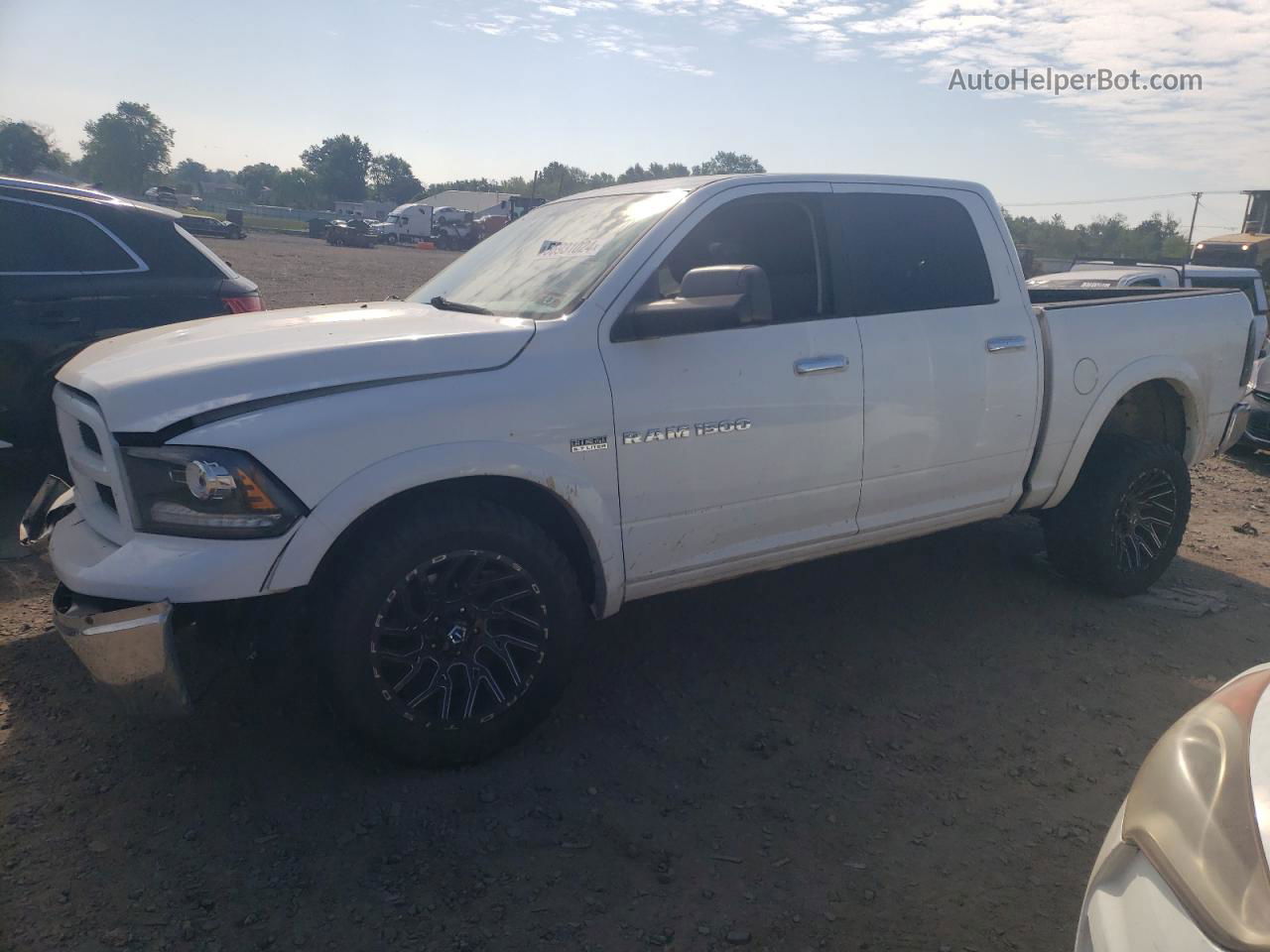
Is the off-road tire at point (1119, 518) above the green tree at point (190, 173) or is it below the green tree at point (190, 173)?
below

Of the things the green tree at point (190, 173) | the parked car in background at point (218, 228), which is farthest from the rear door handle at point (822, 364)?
the green tree at point (190, 173)

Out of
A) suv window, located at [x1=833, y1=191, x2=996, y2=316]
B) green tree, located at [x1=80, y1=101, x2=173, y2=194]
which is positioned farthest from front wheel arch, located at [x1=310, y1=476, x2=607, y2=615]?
green tree, located at [x1=80, y1=101, x2=173, y2=194]

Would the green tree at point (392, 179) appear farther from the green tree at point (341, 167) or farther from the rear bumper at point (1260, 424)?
the rear bumper at point (1260, 424)

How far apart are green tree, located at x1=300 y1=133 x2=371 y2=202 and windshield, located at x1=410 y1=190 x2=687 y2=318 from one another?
349ft

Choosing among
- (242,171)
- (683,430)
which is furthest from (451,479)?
(242,171)

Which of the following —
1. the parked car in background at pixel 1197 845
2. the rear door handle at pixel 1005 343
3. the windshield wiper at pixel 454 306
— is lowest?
the parked car in background at pixel 1197 845

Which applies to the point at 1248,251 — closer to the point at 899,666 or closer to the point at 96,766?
the point at 899,666

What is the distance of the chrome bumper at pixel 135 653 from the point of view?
2.62 meters

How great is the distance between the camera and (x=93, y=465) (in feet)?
10.0

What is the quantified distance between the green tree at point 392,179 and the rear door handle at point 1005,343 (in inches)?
4105

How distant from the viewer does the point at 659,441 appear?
11.2ft

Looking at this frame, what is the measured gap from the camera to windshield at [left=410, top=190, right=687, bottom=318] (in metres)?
3.55


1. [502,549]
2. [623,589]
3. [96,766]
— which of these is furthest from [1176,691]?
[96,766]

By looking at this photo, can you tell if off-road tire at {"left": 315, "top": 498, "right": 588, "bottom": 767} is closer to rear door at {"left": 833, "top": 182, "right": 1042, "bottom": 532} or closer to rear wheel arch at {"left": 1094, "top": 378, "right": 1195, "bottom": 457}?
rear door at {"left": 833, "top": 182, "right": 1042, "bottom": 532}
